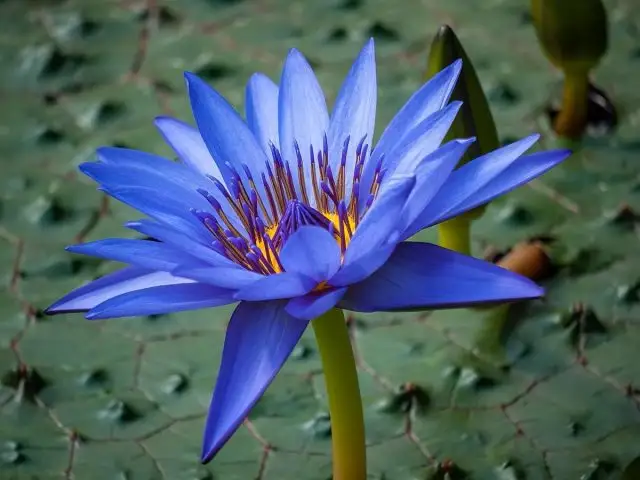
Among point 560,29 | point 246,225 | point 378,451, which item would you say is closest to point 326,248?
point 246,225

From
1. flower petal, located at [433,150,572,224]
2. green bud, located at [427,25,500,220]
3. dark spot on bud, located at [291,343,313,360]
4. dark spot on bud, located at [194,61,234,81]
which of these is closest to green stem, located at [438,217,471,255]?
green bud, located at [427,25,500,220]

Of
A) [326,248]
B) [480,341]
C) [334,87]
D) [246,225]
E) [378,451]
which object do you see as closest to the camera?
[326,248]

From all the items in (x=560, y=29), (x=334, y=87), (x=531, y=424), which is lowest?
(x=531, y=424)

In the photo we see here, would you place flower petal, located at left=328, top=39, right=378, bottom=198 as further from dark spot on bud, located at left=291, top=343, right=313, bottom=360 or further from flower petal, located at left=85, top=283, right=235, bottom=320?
dark spot on bud, located at left=291, top=343, right=313, bottom=360

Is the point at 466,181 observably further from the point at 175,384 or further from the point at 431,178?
the point at 175,384

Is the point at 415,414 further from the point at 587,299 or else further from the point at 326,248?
the point at 326,248

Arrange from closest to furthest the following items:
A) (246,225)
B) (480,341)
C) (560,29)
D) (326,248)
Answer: (326,248)
(246,225)
(480,341)
(560,29)

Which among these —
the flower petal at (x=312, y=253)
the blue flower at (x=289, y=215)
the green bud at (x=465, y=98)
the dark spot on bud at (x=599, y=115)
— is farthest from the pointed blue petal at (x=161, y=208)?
the dark spot on bud at (x=599, y=115)
